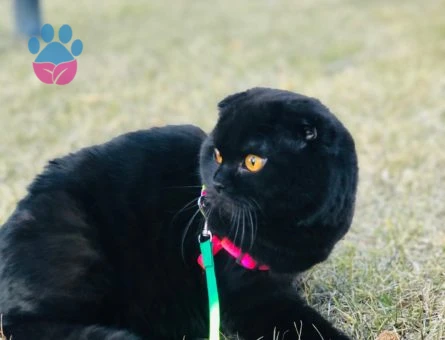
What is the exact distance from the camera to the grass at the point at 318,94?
7.72 ft

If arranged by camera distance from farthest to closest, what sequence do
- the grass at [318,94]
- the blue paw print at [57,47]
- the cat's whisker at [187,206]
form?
1. the blue paw print at [57,47]
2. the grass at [318,94]
3. the cat's whisker at [187,206]

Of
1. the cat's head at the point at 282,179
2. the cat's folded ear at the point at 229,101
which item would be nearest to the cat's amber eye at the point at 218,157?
the cat's head at the point at 282,179

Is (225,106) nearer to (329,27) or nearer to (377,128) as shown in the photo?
(377,128)

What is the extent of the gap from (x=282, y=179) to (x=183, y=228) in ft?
1.38

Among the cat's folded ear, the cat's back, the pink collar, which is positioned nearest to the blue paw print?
the cat's back

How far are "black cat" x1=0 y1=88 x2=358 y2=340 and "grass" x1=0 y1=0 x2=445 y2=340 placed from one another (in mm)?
377

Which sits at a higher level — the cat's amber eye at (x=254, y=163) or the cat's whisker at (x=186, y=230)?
the cat's amber eye at (x=254, y=163)

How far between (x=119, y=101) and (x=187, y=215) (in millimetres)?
3440

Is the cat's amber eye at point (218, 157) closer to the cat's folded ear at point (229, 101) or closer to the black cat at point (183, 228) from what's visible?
the black cat at point (183, 228)

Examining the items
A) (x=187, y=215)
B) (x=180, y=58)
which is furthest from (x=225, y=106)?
(x=180, y=58)

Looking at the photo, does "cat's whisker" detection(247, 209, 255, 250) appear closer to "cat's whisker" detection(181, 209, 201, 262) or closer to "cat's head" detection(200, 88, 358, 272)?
"cat's head" detection(200, 88, 358, 272)

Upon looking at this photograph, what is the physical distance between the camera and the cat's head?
1.77 meters

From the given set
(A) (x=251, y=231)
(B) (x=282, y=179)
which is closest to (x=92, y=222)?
(A) (x=251, y=231)

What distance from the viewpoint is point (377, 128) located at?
14.5ft
